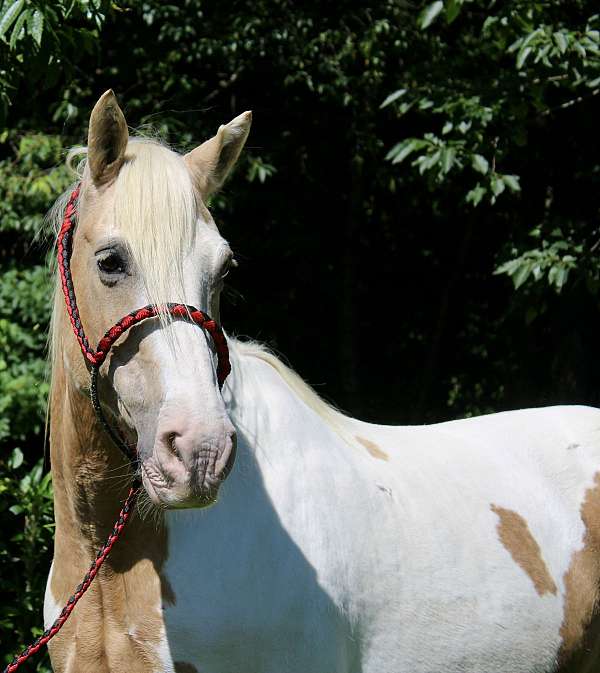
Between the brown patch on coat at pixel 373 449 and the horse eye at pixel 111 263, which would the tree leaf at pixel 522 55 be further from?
the horse eye at pixel 111 263

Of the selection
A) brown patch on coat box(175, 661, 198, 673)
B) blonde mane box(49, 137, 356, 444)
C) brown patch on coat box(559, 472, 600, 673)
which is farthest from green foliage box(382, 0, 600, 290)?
brown patch on coat box(175, 661, 198, 673)

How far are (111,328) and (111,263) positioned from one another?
0.14 m

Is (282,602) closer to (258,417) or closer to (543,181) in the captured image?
(258,417)

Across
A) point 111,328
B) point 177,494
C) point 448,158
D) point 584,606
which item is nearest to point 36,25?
point 111,328

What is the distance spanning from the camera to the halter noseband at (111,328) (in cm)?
177

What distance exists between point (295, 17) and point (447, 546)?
4.70 m

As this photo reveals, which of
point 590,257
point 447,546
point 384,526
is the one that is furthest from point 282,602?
point 590,257

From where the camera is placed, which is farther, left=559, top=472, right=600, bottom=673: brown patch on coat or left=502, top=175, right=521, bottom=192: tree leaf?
left=502, top=175, right=521, bottom=192: tree leaf

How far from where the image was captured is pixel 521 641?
8.07ft

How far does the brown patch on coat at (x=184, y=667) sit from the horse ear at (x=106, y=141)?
1.09 meters

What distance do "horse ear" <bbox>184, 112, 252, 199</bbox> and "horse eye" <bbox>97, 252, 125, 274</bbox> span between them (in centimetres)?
33

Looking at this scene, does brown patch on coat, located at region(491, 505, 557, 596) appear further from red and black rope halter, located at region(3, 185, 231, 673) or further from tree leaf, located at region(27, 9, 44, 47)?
tree leaf, located at region(27, 9, 44, 47)

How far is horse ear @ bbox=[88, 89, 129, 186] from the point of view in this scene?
6.23 feet

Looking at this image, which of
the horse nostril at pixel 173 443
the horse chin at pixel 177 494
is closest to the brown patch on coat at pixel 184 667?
the horse chin at pixel 177 494
